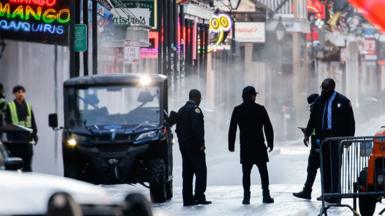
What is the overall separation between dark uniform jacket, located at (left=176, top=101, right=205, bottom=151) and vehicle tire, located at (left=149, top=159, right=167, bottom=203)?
844 millimetres

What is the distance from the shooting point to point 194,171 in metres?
22.4

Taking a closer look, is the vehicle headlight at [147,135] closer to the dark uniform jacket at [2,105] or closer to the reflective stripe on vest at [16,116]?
the dark uniform jacket at [2,105]

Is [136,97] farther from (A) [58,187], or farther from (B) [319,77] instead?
(B) [319,77]

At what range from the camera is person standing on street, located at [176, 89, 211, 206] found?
22016 millimetres

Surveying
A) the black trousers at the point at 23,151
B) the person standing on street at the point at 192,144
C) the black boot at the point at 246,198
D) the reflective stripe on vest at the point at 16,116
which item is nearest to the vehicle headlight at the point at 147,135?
the person standing on street at the point at 192,144

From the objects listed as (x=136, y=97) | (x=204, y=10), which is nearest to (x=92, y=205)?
(x=136, y=97)

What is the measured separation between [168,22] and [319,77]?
43782 millimetres

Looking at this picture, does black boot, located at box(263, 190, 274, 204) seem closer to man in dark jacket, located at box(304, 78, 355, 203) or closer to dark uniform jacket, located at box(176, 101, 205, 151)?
man in dark jacket, located at box(304, 78, 355, 203)

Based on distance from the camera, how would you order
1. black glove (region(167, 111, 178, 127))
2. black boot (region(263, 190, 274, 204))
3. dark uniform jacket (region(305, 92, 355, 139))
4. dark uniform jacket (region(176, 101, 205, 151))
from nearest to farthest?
1. dark uniform jacket (region(305, 92, 355, 139))
2. dark uniform jacket (region(176, 101, 205, 151))
3. black boot (region(263, 190, 274, 204))
4. black glove (region(167, 111, 178, 127))

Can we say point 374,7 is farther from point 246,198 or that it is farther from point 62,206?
point 62,206

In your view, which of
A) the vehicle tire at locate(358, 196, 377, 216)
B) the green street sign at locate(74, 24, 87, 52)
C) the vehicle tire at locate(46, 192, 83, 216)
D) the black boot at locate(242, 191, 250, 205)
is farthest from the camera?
the green street sign at locate(74, 24, 87, 52)

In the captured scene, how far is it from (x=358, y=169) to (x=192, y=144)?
401 centimetres

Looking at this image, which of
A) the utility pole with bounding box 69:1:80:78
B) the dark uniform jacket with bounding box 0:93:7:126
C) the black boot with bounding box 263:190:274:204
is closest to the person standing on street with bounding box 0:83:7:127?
the dark uniform jacket with bounding box 0:93:7:126

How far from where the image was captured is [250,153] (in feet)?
72.3
